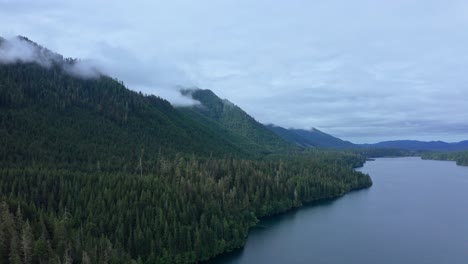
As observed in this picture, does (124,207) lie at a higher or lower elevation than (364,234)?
higher

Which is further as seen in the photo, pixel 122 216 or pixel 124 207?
pixel 124 207

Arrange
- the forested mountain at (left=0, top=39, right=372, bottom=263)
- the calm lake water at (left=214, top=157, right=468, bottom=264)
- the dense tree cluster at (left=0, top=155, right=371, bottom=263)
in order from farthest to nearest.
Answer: the calm lake water at (left=214, top=157, right=468, bottom=264) < the forested mountain at (left=0, top=39, right=372, bottom=263) < the dense tree cluster at (left=0, top=155, right=371, bottom=263)

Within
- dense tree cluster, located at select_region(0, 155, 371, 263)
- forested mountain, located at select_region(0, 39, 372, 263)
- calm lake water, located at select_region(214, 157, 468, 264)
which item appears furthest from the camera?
calm lake water, located at select_region(214, 157, 468, 264)

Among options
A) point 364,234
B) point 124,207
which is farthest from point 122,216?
point 364,234

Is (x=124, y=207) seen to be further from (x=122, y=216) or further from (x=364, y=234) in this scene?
(x=364, y=234)

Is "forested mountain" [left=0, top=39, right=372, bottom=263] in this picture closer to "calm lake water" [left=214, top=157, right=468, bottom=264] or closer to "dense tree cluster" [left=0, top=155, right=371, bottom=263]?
"dense tree cluster" [left=0, top=155, right=371, bottom=263]

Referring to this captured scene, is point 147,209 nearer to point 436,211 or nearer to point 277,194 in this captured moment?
point 277,194

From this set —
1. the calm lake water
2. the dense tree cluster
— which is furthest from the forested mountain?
the calm lake water

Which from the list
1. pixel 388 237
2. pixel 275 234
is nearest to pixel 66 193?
pixel 275 234
